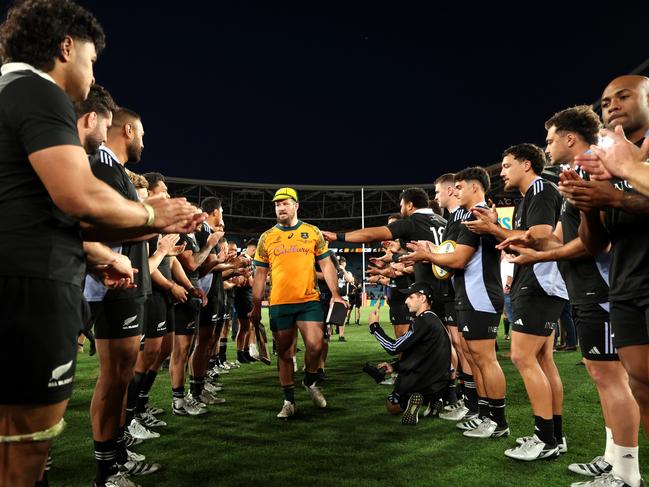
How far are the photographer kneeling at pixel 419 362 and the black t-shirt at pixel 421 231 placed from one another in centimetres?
56

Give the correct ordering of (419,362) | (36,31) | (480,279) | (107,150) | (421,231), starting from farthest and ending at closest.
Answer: (421,231)
(419,362)
(480,279)
(107,150)
(36,31)

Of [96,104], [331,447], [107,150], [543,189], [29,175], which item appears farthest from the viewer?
[331,447]

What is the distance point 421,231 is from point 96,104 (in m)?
4.30

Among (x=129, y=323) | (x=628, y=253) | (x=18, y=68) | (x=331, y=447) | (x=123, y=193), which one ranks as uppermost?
(x=18, y=68)

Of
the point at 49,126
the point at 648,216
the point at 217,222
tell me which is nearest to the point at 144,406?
the point at 217,222

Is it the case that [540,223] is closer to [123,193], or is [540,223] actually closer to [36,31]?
[123,193]

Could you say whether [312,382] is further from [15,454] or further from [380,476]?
[15,454]

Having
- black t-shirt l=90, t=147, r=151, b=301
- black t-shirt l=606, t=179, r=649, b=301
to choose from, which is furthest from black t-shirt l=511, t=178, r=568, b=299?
black t-shirt l=90, t=147, r=151, b=301

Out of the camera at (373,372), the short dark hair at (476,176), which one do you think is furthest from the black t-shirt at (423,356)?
the short dark hair at (476,176)

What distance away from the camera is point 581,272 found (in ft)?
11.1

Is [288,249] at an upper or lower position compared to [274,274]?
upper

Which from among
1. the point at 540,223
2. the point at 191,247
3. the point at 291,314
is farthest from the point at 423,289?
the point at 191,247

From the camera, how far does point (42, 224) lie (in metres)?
1.68

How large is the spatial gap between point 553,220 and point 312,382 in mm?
3363
